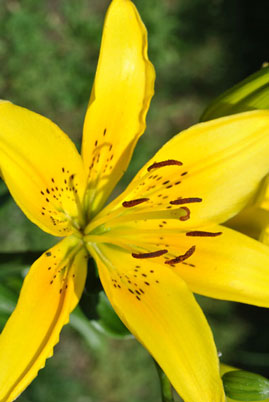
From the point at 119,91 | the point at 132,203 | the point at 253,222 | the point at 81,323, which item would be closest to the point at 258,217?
the point at 253,222

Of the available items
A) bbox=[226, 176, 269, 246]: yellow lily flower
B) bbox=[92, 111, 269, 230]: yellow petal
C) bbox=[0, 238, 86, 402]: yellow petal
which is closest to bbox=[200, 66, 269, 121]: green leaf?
bbox=[92, 111, 269, 230]: yellow petal

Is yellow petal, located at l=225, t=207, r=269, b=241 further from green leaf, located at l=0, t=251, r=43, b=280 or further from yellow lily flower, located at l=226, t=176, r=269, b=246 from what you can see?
green leaf, located at l=0, t=251, r=43, b=280

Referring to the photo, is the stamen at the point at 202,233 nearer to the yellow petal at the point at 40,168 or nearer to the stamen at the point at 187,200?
the stamen at the point at 187,200

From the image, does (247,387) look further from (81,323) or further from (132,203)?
(81,323)

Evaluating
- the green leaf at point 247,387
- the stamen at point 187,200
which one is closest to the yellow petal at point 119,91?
the stamen at point 187,200

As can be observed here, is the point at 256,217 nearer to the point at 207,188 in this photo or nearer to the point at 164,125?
the point at 207,188

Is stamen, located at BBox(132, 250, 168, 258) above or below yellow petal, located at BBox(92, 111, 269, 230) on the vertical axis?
below

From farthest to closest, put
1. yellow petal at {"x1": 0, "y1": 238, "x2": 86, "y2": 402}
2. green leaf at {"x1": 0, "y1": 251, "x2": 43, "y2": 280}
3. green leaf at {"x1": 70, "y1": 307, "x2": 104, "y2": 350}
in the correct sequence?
1. green leaf at {"x1": 70, "y1": 307, "x2": 104, "y2": 350}
2. green leaf at {"x1": 0, "y1": 251, "x2": 43, "y2": 280}
3. yellow petal at {"x1": 0, "y1": 238, "x2": 86, "y2": 402}
